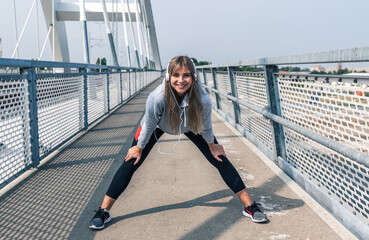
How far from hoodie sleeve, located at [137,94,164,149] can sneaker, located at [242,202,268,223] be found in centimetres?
98

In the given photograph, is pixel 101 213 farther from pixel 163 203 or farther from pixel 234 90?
pixel 234 90

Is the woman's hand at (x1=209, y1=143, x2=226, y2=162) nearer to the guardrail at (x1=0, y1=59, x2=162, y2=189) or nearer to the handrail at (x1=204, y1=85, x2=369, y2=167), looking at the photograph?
the handrail at (x1=204, y1=85, x2=369, y2=167)

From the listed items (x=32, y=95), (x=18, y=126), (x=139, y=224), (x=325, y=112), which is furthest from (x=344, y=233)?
(x=32, y=95)

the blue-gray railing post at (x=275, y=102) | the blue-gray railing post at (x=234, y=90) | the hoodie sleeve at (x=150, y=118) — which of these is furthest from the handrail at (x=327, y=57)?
the blue-gray railing post at (x=234, y=90)

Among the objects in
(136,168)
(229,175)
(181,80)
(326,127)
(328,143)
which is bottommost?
(229,175)

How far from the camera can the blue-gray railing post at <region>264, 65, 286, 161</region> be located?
12.3 ft

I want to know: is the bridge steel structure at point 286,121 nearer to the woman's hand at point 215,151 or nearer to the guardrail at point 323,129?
the guardrail at point 323,129

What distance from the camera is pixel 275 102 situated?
3.80 meters

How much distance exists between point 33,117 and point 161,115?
7.53 feet

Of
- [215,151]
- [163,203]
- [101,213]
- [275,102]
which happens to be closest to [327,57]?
[215,151]

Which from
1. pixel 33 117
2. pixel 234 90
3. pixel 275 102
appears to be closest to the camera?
pixel 275 102

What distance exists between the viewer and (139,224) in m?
2.68

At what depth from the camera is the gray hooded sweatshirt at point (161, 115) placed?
8.29 feet

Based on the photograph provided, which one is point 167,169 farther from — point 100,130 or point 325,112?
point 100,130
